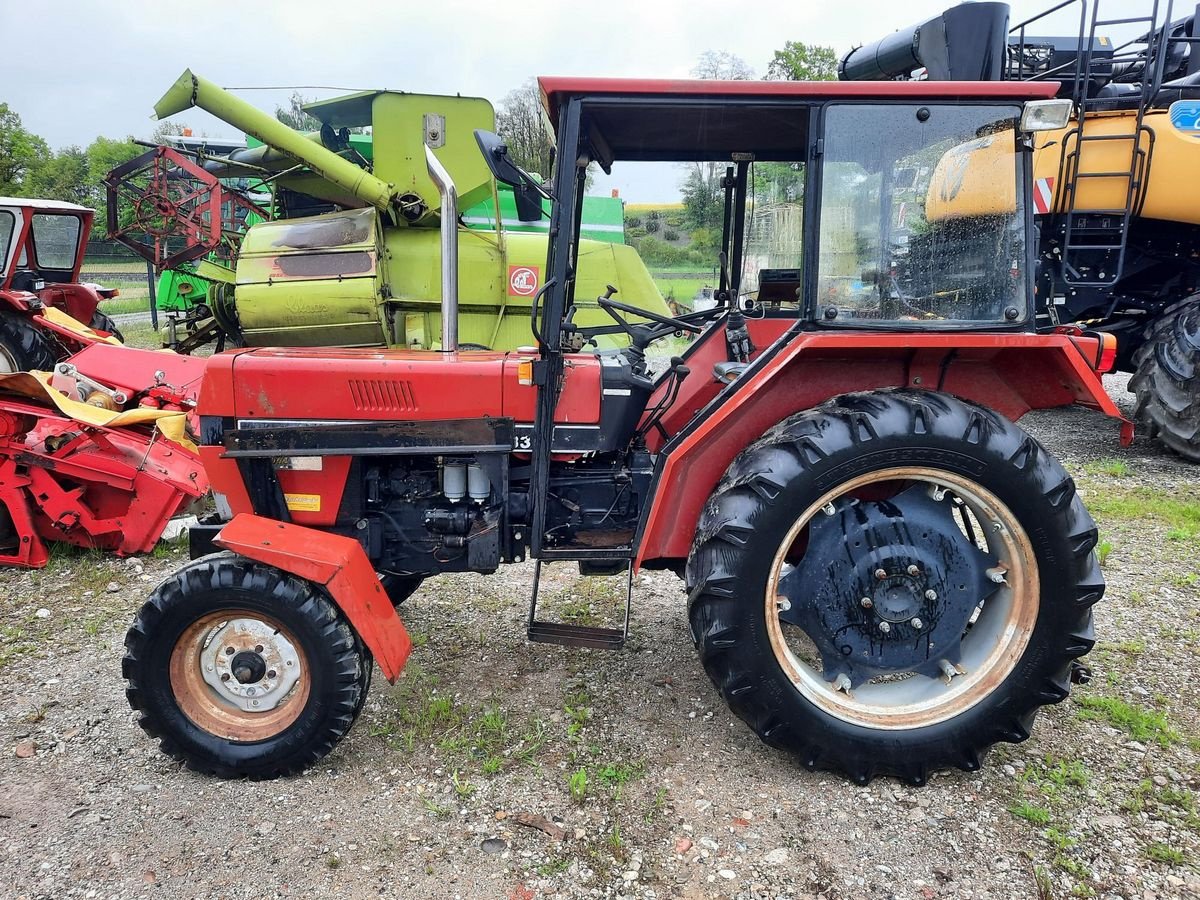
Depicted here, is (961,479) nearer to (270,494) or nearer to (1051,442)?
(270,494)

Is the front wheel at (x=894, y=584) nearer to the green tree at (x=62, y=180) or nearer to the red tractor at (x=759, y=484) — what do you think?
the red tractor at (x=759, y=484)

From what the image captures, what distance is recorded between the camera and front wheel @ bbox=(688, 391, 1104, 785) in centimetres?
226

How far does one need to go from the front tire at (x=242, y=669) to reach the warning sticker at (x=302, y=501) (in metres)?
0.31

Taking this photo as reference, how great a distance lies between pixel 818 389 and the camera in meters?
2.55

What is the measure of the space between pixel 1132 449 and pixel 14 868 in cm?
716

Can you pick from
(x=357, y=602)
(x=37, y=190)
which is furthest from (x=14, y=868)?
(x=37, y=190)

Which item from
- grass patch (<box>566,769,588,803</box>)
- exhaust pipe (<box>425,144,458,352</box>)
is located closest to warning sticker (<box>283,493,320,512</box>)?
exhaust pipe (<box>425,144,458,352</box>)

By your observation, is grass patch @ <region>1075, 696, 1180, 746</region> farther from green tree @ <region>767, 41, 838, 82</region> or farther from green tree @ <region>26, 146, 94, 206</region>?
green tree @ <region>26, 146, 94, 206</region>

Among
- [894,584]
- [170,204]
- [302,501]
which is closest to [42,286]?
[170,204]

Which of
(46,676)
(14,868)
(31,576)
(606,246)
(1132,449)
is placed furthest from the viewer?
(1132,449)

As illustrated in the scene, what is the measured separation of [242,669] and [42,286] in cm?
731

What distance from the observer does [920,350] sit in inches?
96.3

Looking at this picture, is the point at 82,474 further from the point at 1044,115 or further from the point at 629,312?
the point at 1044,115

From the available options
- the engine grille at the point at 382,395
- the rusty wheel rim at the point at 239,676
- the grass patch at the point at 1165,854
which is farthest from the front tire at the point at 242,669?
the grass patch at the point at 1165,854
